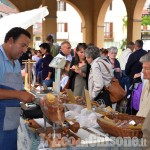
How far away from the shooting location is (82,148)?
2.68 meters

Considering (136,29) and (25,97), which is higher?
(136,29)

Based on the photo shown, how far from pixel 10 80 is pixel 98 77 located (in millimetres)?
1785

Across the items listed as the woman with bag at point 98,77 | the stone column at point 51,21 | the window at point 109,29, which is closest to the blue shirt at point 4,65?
the woman with bag at point 98,77

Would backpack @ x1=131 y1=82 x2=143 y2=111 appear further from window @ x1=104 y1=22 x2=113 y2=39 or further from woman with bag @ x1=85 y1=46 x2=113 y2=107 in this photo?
window @ x1=104 y1=22 x2=113 y2=39

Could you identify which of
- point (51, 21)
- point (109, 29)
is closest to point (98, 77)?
point (51, 21)

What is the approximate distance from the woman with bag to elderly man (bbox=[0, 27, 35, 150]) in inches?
64.2

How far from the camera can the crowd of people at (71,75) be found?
10.1 ft

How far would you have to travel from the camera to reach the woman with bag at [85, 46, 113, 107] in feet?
15.6

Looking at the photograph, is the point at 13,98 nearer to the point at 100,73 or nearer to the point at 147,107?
the point at 147,107

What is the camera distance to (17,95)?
288 cm

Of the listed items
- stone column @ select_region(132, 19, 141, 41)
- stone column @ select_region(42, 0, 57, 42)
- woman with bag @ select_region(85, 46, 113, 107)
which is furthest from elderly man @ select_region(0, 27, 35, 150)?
stone column @ select_region(132, 19, 141, 41)

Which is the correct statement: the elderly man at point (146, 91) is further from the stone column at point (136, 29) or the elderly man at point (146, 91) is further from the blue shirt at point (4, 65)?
the stone column at point (136, 29)

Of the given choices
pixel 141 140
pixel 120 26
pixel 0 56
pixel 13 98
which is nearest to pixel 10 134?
pixel 13 98

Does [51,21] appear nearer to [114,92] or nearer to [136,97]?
[114,92]
